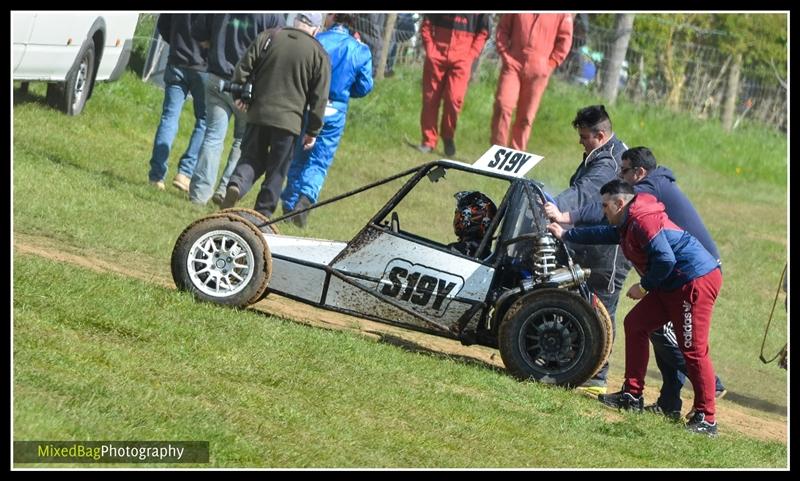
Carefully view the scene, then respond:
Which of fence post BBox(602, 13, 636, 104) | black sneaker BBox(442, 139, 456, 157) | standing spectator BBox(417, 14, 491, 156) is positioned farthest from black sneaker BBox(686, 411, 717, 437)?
fence post BBox(602, 13, 636, 104)

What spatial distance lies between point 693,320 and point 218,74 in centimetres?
675

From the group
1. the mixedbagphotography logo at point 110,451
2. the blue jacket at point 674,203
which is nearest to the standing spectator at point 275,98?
the blue jacket at point 674,203

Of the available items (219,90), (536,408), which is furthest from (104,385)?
(219,90)

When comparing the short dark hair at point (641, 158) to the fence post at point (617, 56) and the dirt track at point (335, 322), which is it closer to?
the dirt track at point (335, 322)

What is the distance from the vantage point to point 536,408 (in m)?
9.20

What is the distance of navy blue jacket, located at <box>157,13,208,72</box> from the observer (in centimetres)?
1491

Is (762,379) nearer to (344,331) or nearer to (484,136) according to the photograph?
(344,331)

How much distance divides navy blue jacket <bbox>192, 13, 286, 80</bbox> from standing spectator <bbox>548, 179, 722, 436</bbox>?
239 inches

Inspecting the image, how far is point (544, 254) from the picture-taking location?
9.91 meters

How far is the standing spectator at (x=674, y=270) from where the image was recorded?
939 centimetres

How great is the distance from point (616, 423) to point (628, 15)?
1705cm

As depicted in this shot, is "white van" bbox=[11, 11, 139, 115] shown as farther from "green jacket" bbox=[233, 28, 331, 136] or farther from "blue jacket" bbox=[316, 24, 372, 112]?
"blue jacket" bbox=[316, 24, 372, 112]

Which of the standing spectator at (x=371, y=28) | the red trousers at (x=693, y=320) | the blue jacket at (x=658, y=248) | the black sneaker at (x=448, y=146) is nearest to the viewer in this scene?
the blue jacket at (x=658, y=248)

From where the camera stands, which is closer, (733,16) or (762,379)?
(762,379)
